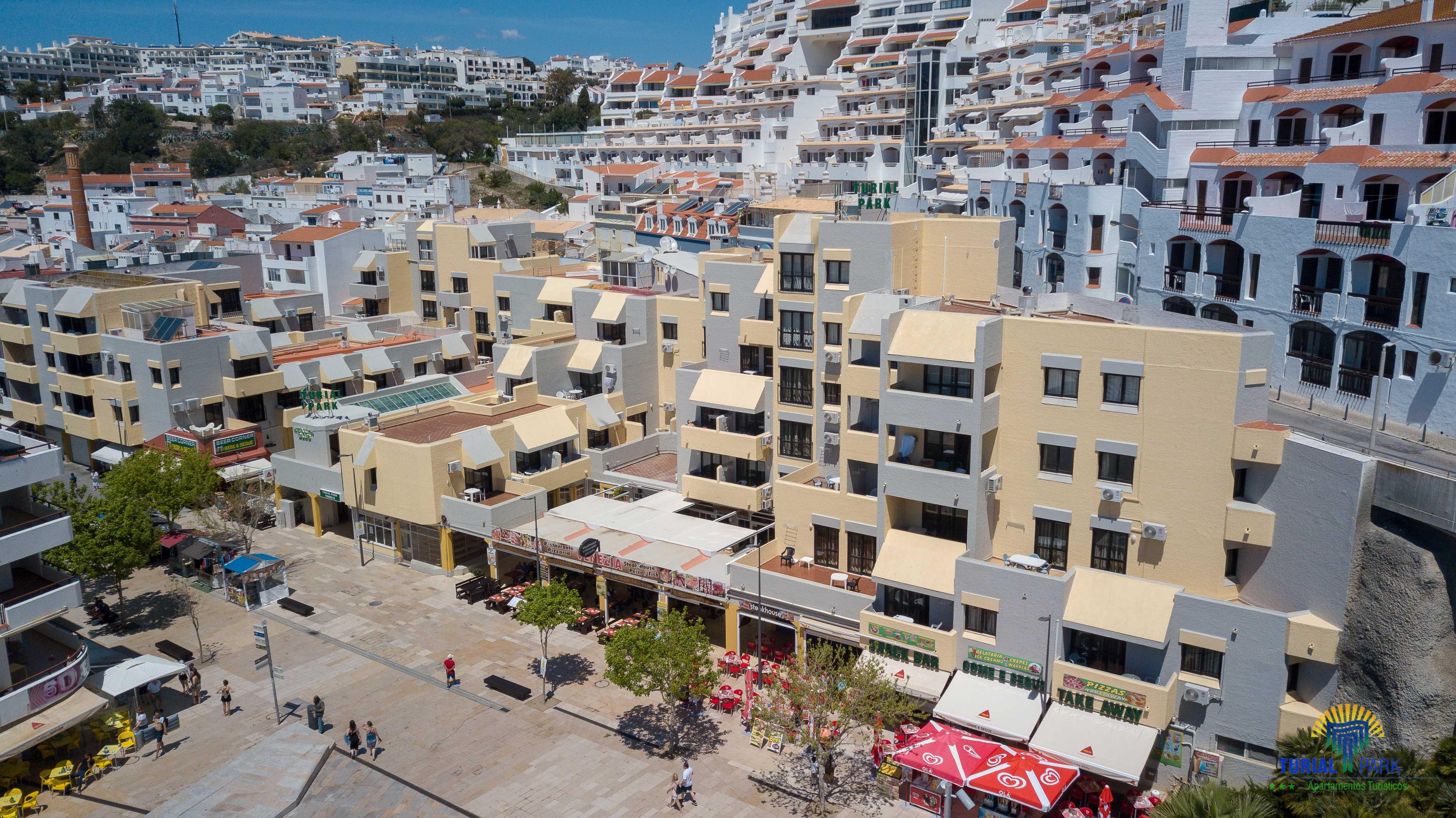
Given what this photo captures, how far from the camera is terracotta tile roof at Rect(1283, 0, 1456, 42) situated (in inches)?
1654


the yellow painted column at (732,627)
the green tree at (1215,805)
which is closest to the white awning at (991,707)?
the green tree at (1215,805)

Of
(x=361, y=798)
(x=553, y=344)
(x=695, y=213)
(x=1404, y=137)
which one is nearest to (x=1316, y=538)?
(x=1404, y=137)

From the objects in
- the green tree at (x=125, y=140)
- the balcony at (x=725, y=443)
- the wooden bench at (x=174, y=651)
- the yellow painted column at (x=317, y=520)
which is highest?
the green tree at (x=125, y=140)

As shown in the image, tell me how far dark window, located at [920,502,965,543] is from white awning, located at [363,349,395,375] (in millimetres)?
36561

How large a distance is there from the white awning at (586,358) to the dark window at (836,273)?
55.1 feet

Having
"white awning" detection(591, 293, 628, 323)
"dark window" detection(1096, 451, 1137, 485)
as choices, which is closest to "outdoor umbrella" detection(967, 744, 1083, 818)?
"dark window" detection(1096, 451, 1137, 485)

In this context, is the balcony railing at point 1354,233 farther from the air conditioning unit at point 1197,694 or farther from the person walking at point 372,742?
the person walking at point 372,742

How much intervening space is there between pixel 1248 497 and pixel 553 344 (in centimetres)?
3543

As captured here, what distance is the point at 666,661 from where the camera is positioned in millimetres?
31094

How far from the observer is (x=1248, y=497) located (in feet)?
94.5

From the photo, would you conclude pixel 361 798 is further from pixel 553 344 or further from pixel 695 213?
pixel 695 213

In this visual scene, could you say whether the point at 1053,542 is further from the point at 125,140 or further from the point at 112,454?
the point at 125,140

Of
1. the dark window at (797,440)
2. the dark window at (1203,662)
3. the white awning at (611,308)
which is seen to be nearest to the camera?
the dark window at (1203,662)

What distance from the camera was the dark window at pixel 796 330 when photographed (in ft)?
132
